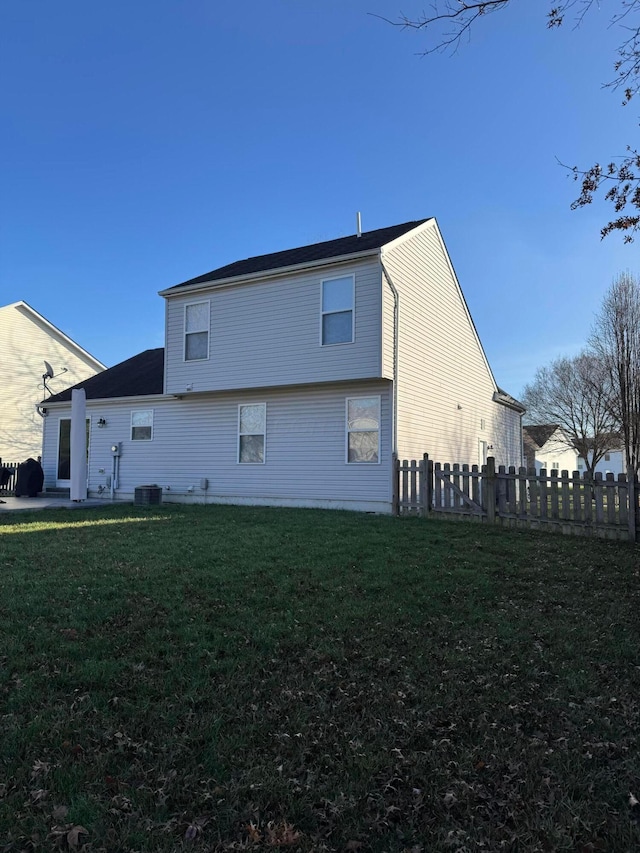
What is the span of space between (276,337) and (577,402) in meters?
22.2

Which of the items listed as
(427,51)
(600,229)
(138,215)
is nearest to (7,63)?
(138,215)

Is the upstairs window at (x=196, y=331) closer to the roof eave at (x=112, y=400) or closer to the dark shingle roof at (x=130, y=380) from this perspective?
the roof eave at (x=112, y=400)

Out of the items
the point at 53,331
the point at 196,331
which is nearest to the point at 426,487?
the point at 196,331

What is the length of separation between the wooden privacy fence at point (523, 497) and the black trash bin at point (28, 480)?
11097mm

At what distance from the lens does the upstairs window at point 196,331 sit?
13727 mm

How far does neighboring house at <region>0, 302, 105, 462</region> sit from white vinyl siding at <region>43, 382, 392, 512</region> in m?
9.18

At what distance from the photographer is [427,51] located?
4316 millimetres

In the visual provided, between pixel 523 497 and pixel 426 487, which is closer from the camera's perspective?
pixel 523 497

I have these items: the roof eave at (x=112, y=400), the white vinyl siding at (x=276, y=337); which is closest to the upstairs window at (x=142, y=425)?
the roof eave at (x=112, y=400)

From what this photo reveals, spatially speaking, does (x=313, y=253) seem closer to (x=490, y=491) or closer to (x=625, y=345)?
(x=490, y=491)

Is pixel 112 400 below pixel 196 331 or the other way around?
below

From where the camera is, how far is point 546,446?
38.5 metres

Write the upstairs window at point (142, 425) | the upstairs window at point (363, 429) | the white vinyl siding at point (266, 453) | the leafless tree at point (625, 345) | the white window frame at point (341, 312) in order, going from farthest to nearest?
the upstairs window at point (142, 425) → the leafless tree at point (625, 345) → the white vinyl siding at point (266, 453) → the upstairs window at point (363, 429) → the white window frame at point (341, 312)

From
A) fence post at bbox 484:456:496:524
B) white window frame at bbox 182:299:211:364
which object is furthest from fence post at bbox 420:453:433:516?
white window frame at bbox 182:299:211:364
